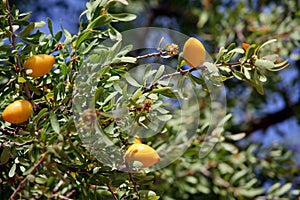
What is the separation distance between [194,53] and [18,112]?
0.69ft

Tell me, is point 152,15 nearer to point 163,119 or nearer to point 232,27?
point 232,27

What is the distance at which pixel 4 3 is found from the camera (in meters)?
0.66

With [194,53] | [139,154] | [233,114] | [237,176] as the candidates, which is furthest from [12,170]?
[233,114]

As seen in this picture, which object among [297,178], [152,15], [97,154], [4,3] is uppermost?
[4,3]

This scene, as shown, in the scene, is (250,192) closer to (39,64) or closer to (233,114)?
(233,114)

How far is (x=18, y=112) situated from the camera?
0.60 m

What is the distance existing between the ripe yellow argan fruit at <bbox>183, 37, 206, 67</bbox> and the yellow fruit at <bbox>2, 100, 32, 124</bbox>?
0.19 meters

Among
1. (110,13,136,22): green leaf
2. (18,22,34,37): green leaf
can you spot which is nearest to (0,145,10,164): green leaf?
(18,22,34,37): green leaf

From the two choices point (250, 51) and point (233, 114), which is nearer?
point (250, 51)

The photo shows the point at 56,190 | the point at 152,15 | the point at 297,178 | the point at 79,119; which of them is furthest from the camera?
the point at 152,15

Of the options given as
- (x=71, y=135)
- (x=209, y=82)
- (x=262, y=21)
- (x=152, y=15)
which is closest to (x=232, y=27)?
(x=262, y=21)

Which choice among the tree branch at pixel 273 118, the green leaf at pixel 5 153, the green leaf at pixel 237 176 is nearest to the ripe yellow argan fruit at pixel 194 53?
the green leaf at pixel 5 153

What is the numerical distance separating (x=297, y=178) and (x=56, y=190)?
1.00m

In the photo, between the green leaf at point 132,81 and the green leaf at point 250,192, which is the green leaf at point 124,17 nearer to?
the green leaf at point 132,81
